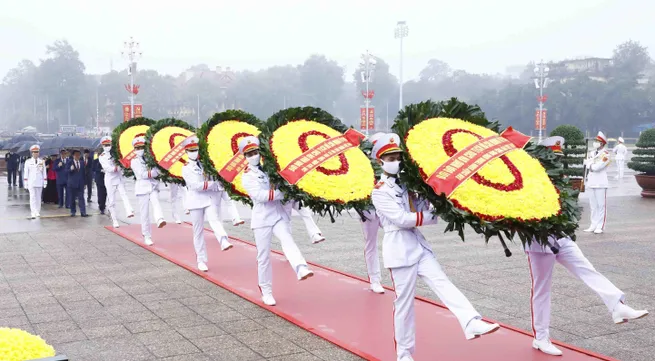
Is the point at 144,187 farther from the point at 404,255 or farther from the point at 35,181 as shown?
the point at 404,255

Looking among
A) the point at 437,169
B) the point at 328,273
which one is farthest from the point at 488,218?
the point at 328,273

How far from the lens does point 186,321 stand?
7418 millimetres

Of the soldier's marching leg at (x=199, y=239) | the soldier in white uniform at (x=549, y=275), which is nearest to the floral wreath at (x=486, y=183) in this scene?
the soldier in white uniform at (x=549, y=275)

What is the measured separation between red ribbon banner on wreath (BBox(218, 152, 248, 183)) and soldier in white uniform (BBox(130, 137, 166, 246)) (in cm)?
363

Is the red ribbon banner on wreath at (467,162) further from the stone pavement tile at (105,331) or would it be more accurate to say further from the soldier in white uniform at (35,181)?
the soldier in white uniform at (35,181)

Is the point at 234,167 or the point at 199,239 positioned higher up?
the point at 234,167

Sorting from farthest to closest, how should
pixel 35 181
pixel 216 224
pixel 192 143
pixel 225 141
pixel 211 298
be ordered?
pixel 35 181 < pixel 216 224 < pixel 192 143 < pixel 225 141 < pixel 211 298

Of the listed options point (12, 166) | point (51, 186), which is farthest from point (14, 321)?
point (12, 166)

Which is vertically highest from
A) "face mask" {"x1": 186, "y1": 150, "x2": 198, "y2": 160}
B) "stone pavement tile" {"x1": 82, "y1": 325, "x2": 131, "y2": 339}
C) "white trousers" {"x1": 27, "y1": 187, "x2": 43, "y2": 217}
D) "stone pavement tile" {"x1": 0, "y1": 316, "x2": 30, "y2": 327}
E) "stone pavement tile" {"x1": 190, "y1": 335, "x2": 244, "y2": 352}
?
"face mask" {"x1": 186, "y1": 150, "x2": 198, "y2": 160}

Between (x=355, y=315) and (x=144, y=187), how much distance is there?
6659 mm

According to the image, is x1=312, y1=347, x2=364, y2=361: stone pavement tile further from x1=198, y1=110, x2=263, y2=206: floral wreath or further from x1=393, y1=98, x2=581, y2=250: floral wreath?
x1=198, y1=110, x2=263, y2=206: floral wreath

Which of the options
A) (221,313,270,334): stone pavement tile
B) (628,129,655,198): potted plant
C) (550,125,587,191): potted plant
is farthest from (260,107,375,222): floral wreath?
(628,129,655,198): potted plant

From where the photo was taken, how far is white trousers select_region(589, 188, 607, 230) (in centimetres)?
1374

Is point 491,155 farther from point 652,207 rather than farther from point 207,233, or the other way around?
point 652,207
